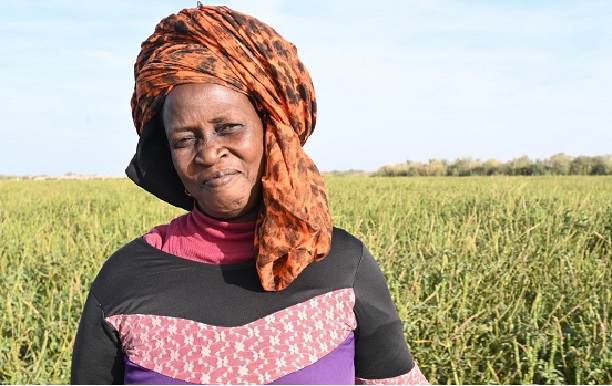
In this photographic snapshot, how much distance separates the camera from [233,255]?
1.50 m

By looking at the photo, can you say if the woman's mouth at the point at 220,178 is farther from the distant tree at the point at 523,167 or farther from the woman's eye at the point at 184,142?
the distant tree at the point at 523,167

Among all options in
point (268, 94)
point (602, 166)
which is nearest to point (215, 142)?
point (268, 94)

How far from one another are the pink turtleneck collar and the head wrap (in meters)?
0.06

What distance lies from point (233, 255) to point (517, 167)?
32718mm

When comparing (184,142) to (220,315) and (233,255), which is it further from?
(220,315)

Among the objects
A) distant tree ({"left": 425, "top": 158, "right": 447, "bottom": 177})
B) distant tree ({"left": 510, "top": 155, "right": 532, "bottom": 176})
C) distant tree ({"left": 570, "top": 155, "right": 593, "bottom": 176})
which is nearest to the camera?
distant tree ({"left": 570, "top": 155, "right": 593, "bottom": 176})

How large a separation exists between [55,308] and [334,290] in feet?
8.53

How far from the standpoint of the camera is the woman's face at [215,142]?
1.43 metres

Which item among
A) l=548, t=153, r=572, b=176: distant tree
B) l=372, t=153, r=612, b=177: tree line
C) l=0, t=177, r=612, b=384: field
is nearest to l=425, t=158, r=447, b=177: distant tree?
l=372, t=153, r=612, b=177: tree line

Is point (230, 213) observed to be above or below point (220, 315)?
above

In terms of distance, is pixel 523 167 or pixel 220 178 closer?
pixel 220 178

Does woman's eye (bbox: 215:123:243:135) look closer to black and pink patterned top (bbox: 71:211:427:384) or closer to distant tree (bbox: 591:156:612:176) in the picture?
black and pink patterned top (bbox: 71:211:427:384)

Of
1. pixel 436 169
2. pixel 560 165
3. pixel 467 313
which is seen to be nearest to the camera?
pixel 467 313

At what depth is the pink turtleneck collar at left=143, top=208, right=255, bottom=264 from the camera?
1.50 m
